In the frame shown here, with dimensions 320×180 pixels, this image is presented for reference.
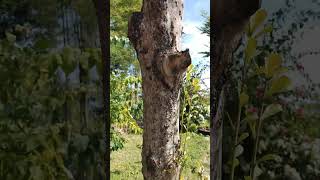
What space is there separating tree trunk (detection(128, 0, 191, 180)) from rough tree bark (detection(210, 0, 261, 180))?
263 centimetres

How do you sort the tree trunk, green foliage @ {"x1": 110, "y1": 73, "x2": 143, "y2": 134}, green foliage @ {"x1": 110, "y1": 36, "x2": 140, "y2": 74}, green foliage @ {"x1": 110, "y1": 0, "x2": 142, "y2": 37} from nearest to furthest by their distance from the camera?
the tree trunk, green foliage @ {"x1": 110, "y1": 73, "x2": 143, "y2": 134}, green foliage @ {"x1": 110, "y1": 0, "x2": 142, "y2": 37}, green foliage @ {"x1": 110, "y1": 36, "x2": 140, "y2": 74}

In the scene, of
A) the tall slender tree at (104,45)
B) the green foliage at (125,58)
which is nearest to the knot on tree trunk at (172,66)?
the tall slender tree at (104,45)

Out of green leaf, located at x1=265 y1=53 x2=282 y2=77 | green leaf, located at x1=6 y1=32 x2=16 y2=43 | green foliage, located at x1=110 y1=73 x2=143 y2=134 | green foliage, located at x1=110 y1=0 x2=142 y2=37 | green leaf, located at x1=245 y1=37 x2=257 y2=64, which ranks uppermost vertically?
green foliage, located at x1=110 y1=0 x2=142 y2=37

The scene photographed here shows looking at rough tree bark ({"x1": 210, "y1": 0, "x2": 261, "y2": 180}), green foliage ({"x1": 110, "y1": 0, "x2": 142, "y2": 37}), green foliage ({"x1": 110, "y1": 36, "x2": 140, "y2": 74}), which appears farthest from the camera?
green foliage ({"x1": 110, "y1": 36, "x2": 140, "y2": 74})

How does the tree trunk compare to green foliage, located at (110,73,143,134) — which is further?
green foliage, located at (110,73,143,134)

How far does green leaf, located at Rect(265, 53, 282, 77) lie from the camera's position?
1.17 meters

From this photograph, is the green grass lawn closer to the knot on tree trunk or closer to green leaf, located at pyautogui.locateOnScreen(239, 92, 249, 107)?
the knot on tree trunk

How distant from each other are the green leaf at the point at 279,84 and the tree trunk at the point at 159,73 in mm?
2797

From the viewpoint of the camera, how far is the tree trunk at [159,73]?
4.09m

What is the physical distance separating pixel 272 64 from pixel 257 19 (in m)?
0.13

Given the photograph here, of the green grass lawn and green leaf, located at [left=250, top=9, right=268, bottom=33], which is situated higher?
green leaf, located at [left=250, top=9, right=268, bottom=33]

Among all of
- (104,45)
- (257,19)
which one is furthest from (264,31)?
(104,45)

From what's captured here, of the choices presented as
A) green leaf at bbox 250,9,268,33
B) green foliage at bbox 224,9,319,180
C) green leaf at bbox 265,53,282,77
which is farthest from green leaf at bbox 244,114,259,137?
green leaf at bbox 250,9,268,33

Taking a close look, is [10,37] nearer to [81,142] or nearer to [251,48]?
[81,142]
